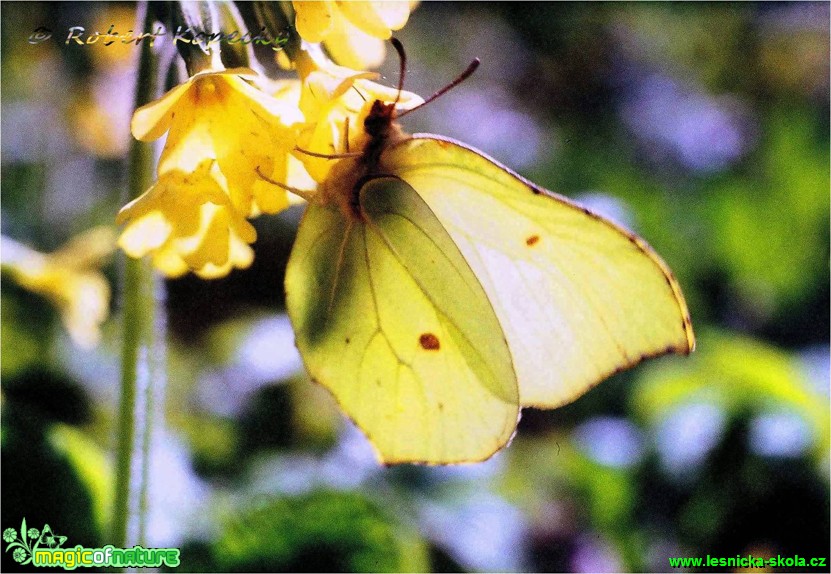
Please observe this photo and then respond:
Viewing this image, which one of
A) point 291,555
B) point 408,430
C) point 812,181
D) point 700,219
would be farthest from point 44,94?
point 812,181

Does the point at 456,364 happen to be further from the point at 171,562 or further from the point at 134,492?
the point at 171,562

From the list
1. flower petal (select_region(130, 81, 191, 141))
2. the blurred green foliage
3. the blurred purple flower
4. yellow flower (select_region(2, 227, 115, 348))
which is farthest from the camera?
the blurred purple flower

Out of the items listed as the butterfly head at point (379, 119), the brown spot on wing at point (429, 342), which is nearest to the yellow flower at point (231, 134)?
the butterfly head at point (379, 119)

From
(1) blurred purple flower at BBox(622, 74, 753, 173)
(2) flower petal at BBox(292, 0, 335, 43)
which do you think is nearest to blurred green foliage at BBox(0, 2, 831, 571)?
(1) blurred purple flower at BBox(622, 74, 753, 173)

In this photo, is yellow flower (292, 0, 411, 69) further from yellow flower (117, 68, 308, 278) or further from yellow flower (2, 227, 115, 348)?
yellow flower (2, 227, 115, 348)

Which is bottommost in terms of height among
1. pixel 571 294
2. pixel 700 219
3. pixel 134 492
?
pixel 700 219

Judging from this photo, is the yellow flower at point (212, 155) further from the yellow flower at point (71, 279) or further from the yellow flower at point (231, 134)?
the yellow flower at point (71, 279)
